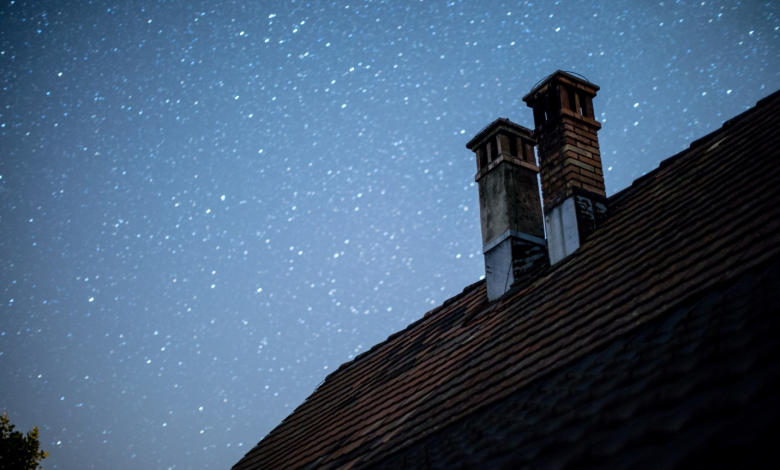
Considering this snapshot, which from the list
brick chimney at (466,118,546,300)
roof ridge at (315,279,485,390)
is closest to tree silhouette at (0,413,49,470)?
roof ridge at (315,279,485,390)

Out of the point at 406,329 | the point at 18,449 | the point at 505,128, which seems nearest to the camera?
the point at 505,128

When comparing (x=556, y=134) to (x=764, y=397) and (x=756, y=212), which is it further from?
(x=764, y=397)

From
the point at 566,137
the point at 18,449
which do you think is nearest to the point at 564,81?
the point at 566,137

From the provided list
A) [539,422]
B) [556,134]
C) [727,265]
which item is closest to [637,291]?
[727,265]

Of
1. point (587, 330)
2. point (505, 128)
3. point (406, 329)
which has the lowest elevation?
point (587, 330)

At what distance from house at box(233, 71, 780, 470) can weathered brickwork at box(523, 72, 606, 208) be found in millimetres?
18

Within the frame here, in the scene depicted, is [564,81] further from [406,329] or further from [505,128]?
[406,329]

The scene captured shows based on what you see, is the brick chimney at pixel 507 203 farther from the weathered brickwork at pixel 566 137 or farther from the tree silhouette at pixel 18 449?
the tree silhouette at pixel 18 449

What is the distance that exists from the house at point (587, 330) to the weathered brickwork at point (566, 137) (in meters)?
0.02

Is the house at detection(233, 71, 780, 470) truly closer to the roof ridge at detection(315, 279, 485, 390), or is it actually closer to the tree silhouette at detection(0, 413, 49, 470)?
the roof ridge at detection(315, 279, 485, 390)

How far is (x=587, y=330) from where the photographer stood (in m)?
4.13

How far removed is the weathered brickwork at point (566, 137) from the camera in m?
6.45

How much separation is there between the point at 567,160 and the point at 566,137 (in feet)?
0.99

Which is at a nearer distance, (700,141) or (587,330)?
(587,330)
